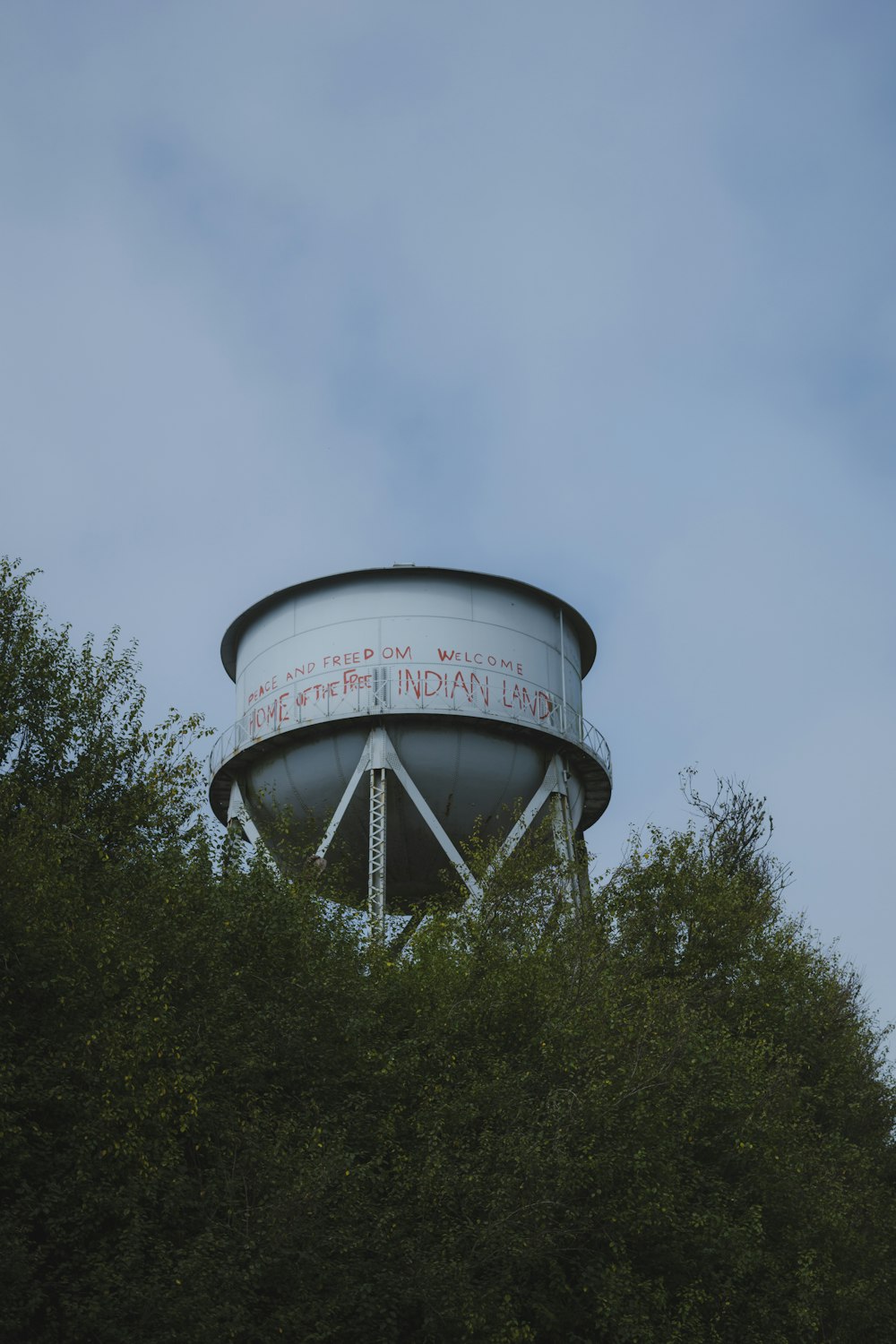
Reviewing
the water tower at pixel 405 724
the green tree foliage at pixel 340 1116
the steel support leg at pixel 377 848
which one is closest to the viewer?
the green tree foliage at pixel 340 1116

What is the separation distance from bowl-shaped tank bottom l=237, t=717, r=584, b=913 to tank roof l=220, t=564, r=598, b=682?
297 centimetres

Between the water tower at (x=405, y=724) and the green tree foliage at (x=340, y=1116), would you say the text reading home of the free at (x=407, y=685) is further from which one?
the green tree foliage at (x=340, y=1116)

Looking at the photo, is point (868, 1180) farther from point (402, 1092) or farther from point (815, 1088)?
point (402, 1092)

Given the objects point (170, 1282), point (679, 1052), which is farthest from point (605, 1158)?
point (170, 1282)

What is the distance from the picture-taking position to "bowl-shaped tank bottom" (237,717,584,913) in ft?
83.7

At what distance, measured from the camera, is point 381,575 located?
88.2 ft

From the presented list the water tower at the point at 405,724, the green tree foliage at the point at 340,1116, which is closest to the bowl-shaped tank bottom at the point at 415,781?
the water tower at the point at 405,724

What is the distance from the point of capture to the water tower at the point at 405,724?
25.4 m

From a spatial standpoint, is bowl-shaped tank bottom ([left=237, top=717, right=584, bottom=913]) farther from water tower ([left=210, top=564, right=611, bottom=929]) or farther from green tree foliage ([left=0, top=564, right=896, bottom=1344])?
green tree foliage ([left=0, top=564, right=896, bottom=1344])

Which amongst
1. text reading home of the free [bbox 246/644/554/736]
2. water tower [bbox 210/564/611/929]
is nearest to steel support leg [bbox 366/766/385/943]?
water tower [bbox 210/564/611/929]

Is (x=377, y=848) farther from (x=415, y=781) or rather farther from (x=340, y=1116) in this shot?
(x=340, y=1116)

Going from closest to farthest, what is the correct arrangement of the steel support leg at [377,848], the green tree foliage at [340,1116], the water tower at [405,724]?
the green tree foliage at [340,1116] < the steel support leg at [377,848] < the water tower at [405,724]

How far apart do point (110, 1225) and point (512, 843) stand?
37.0ft

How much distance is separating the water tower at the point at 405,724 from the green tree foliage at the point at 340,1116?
298cm
